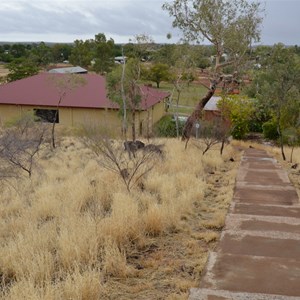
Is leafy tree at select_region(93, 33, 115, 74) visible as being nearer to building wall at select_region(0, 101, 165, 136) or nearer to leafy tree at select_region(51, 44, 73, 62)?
building wall at select_region(0, 101, 165, 136)

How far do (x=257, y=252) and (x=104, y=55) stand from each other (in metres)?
57.9

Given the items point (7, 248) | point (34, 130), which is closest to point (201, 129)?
point (34, 130)

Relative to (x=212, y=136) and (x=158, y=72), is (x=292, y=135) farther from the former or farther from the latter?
(x=158, y=72)

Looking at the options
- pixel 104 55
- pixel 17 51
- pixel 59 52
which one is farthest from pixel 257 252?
pixel 17 51

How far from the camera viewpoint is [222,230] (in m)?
6.82

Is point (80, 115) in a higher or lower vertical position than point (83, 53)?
lower

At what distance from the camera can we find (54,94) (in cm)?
Result: 3503

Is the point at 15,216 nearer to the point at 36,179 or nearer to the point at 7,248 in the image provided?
the point at 7,248

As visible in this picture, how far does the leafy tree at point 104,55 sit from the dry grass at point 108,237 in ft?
169

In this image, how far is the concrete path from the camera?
4.51 meters

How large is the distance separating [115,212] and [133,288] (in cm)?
237

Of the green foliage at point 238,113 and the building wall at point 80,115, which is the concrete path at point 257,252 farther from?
the green foliage at point 238,113

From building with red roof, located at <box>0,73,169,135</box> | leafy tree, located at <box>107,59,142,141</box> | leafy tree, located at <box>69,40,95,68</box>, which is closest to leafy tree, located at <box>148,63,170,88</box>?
leafy tree, located at <box>69,40,95,68</box>

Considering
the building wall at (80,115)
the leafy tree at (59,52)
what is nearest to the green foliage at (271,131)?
the building wall at (80,115)
